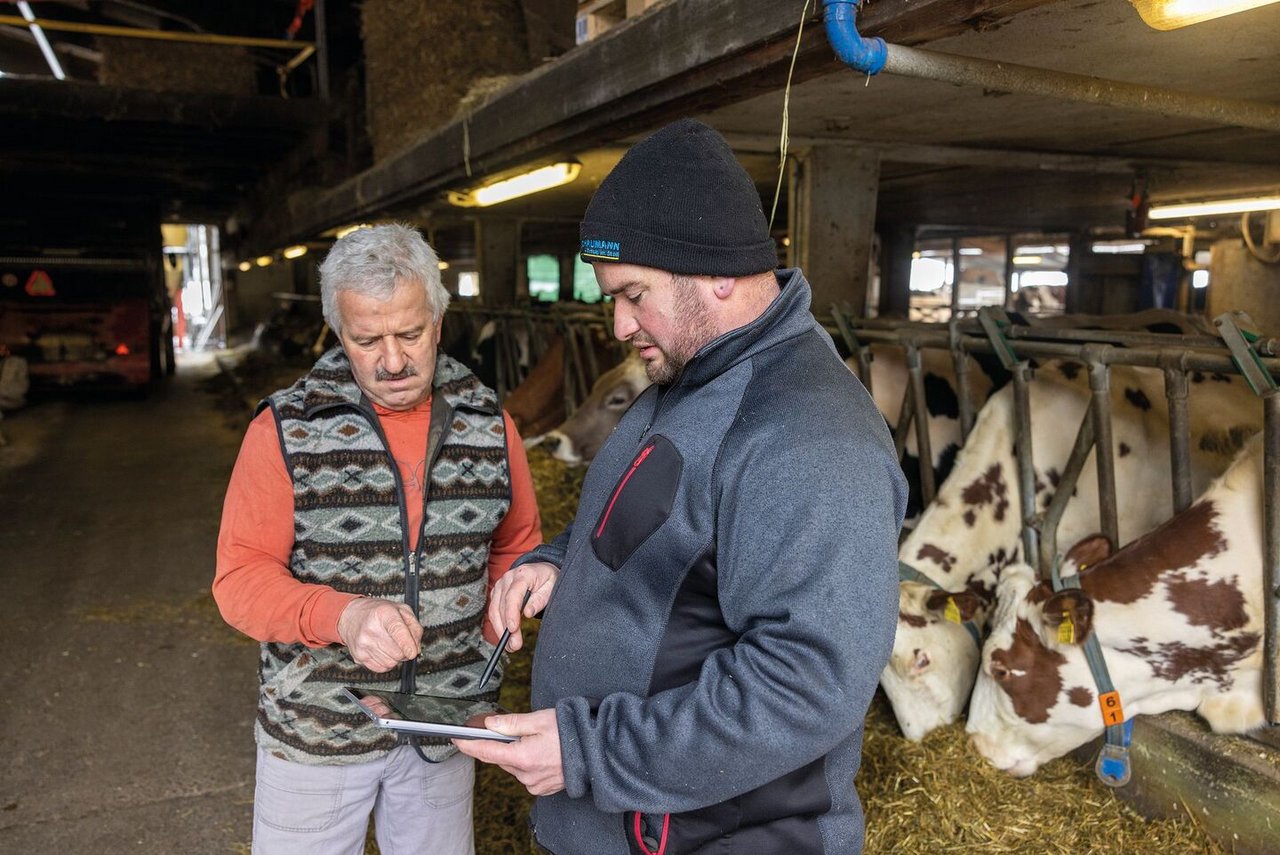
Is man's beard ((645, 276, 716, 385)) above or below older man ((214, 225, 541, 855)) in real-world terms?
above

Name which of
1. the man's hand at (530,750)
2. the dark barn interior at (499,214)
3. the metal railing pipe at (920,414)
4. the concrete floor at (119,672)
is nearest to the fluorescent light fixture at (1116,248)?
the dark barn interior at (499,214)

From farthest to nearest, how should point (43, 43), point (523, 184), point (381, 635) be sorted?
point (43, 43)
point (523, 184)
point (381, 635)

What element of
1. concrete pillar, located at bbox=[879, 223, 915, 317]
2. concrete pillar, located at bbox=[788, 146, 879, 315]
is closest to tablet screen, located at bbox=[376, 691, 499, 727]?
concrete pillar, located at bbox=[788, 146, 879, 315]

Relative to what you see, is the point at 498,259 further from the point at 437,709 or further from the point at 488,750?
the point at 488,750

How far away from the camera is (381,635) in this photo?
1.74 meters

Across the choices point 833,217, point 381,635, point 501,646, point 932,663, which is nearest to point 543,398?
point 833,217

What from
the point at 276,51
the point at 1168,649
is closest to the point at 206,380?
the point at 276,51

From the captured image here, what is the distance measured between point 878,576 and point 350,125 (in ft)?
31.8

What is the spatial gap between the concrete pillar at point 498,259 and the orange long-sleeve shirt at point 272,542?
7.97 m

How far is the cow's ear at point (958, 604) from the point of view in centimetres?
334

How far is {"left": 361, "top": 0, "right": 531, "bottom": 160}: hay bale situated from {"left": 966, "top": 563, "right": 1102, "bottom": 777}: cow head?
16.7 feet

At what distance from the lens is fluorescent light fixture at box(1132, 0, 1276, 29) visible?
1.71 metres

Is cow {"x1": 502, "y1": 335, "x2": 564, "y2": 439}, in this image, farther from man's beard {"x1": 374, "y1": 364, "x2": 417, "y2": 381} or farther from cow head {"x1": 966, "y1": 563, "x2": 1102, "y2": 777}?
man's beard {"x1": 374, "y1": 364, "x2": 417, "y2": 381}

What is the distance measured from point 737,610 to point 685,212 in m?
0.59
